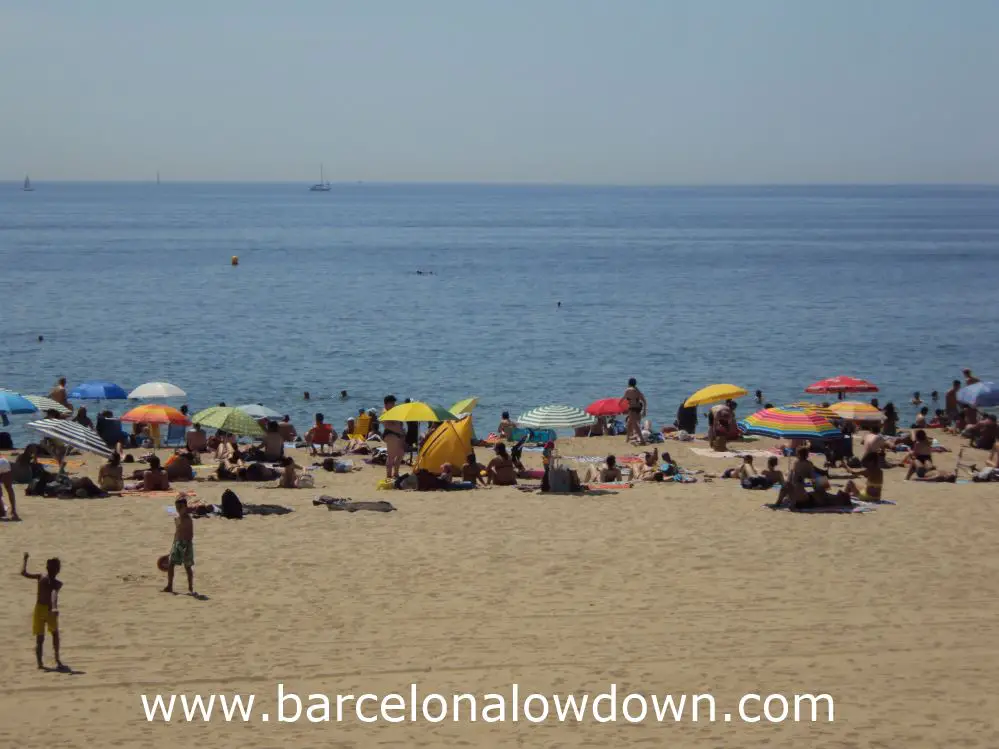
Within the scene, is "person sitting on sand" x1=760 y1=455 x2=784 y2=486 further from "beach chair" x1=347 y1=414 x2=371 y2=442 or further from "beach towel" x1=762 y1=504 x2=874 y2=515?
"beach chair" x1=347 y1=414 x2=371 y2=442

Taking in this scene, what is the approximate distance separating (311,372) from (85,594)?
31.1 m

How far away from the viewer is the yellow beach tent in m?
21.5

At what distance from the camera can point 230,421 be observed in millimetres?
23672

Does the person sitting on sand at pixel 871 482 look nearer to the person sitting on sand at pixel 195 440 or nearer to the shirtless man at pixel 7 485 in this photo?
the shirtless man at pixel 7 485

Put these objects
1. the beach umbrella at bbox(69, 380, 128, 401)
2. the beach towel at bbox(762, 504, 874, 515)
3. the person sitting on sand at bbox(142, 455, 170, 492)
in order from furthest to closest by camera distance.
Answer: the beach umbrella at bbox(69, 380, 128, 401) < the person sitting on sand at bbox(142, 455, 170, 492) < the beach towel at bbox(762, 504, 874, 515)

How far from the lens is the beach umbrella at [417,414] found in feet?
72.7

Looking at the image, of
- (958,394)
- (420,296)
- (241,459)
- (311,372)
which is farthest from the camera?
(420,296)

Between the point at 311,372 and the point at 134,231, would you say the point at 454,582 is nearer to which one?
the point at 311,372

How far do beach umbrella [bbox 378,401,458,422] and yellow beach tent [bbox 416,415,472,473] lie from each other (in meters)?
0.61

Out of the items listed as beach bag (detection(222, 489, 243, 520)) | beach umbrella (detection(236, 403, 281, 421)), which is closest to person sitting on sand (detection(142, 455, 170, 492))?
beach bag (detection(222, 489, 243, 520))

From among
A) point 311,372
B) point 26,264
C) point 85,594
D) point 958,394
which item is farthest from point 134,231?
point 85,594

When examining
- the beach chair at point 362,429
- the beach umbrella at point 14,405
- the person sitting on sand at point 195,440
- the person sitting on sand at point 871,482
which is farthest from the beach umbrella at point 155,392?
the person sitting on sand at point 871,482

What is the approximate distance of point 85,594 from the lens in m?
14.0

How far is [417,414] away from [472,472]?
1.54 meters
